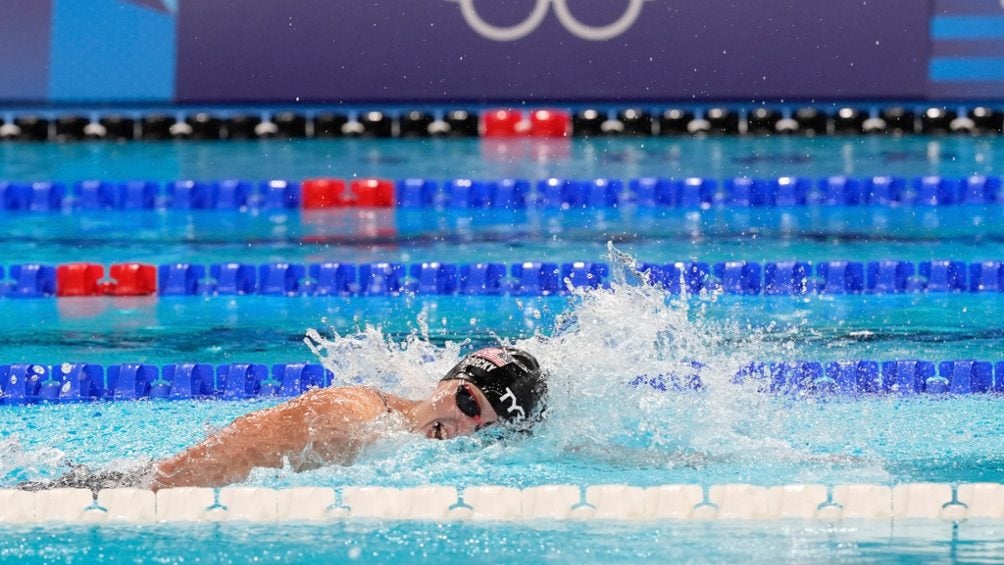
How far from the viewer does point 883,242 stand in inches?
283

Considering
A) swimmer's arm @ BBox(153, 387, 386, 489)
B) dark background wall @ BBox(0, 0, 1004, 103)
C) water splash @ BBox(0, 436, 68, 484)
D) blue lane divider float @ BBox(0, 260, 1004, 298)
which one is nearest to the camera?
swimmer's arm @ BBox(153, 387, 386, 489)

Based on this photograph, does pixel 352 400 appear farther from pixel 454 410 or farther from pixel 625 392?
pixel 625 392

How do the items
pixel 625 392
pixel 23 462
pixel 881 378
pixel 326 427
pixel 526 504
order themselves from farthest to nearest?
Result: pixel 881 378, pixel 625 392, pixel 23 462, pixel 326 427, pixel 526 504

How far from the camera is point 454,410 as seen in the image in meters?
3.91

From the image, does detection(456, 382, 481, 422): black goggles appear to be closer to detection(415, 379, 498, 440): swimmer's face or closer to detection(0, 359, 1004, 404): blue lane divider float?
detection(415, 379, 498, 440): swimmer's face

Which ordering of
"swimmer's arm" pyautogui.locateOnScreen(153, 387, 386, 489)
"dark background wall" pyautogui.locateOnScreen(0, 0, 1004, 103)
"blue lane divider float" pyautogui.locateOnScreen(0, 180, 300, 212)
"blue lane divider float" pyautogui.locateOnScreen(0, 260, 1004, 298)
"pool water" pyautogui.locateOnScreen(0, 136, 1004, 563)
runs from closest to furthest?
"pool water" pyautogui.locateOnScreen(0, 136, 1004, 563)
"swimmer's arm" pyautogui.locateOnScreen(153, 387, 386, 489)
"blue lane divider float" pyautogui.locateOnScreen(0, 260, 1004, 298)
"blue lane divider float" pyautogui.locateOnScreen(0, 180, 300, 212)
"dark background wall" pyautogui.locateOnScreen(0, 0, 1004, 103)

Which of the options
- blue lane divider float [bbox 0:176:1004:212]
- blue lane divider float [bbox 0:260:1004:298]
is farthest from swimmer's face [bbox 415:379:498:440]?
blue lane divider float [bbox 0:176:1004:212]

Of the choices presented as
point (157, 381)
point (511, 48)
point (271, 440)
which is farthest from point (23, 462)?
point (511, 48)

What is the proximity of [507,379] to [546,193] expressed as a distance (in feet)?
13.8

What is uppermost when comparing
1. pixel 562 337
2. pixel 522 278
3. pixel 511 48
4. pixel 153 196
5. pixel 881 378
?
pixel 511 48

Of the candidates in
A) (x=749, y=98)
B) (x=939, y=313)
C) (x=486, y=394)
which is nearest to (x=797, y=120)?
(x=749, y=98)

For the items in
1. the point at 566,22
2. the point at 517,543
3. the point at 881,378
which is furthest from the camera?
the point at 566,22

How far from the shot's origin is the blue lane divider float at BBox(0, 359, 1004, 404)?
16.9 feet

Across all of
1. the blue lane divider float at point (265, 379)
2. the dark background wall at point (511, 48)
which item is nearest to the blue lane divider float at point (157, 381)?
the blue lane divider float at point (265, 379)
